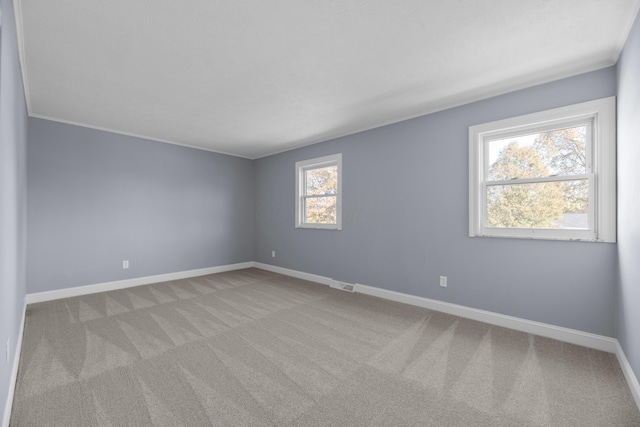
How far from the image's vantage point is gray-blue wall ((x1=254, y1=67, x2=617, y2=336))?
251cm

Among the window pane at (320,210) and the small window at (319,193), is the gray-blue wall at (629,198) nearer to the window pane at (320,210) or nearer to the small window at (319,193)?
the small window at (319,193)

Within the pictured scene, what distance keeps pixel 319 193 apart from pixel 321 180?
24 cm

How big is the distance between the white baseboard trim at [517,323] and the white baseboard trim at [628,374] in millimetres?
132

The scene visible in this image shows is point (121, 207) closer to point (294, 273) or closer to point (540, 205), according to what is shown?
point (294, 273)

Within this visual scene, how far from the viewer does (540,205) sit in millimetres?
2768

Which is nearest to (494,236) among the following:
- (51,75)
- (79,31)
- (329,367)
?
(329,367)

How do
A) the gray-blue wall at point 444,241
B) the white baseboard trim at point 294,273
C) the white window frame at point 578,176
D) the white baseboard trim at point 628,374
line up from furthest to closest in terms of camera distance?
1. the white baseboard trim at point 294,273
2. the gray-blue wall at point 444,241
3. the white window frame at point 578,176
4. the white baseboard trim at point 628,374

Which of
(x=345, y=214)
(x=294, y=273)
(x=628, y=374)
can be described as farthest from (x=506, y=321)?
(x=294, y=273)

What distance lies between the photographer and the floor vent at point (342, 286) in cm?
426

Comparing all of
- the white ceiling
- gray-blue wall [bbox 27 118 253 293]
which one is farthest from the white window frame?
gray-blue wall [bbox 27 118 253 293]

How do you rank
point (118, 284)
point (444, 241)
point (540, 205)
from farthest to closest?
point (118, 284) < point (444, 241) < point (540, 205)

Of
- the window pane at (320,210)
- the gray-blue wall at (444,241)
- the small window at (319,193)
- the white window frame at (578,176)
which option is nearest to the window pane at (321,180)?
the small window at (319,193)

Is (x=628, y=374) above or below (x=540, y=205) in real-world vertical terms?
below

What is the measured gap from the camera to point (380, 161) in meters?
4.00
